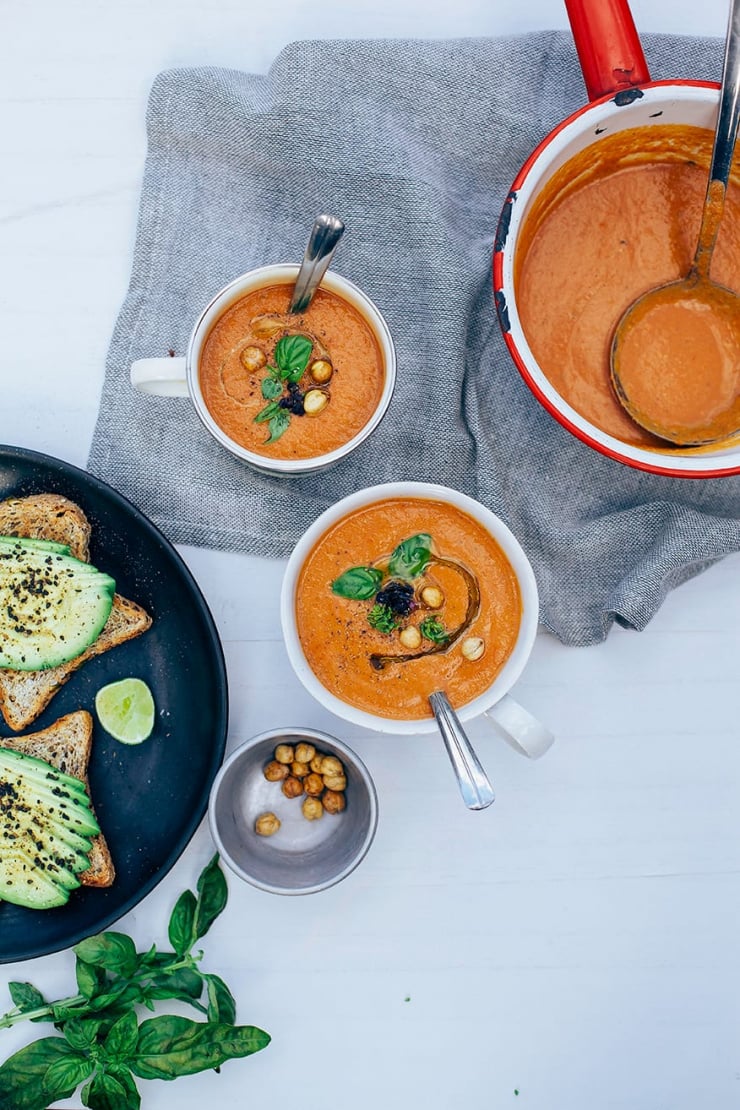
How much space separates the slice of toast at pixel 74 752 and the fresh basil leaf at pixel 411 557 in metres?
0.59

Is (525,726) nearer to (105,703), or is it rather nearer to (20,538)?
(105,703)

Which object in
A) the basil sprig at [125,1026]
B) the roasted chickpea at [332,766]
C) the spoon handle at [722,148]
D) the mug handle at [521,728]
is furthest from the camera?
the roasted chickpea at [332,766]

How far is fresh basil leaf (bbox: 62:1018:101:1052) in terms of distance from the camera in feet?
5.04

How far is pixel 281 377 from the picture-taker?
1499 millimetres

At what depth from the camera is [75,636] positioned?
1.60 meters

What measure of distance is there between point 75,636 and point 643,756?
3.30 feet

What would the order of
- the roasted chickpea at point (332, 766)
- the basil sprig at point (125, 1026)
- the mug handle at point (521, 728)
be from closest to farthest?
1. the mug handle at point (521, 728)
2. the basil sprig at point (125, 1026)
3. the roasted chickpea at point (332, 766)

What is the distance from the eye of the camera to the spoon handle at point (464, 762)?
4.53 ft

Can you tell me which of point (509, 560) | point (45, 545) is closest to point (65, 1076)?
point (45, 545)

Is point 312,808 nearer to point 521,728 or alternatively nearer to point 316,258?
point 521,728

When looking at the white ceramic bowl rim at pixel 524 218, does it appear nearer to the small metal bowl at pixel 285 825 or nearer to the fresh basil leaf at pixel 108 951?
the small metal bowl at pixel 285 825

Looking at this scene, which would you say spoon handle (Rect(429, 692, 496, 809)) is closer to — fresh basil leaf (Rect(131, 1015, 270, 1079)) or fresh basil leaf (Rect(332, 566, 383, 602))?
fresh basil leaf (Rect(332, 566, 383, 602))

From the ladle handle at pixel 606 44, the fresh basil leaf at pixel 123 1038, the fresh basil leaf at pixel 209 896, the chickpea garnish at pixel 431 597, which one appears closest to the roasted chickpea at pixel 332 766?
the fresh basil leaf at pixel 209 896

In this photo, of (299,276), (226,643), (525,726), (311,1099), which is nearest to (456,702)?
(525,726)
